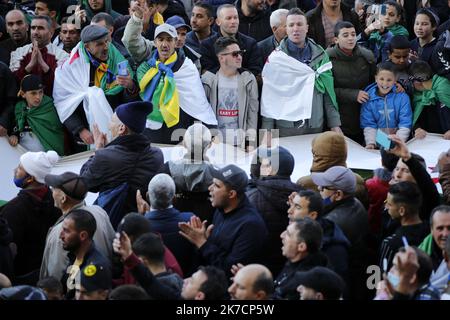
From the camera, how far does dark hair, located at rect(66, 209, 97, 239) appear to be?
10.5 metres

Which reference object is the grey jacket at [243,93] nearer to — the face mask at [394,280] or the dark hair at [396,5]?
the dark hair at [396,5]

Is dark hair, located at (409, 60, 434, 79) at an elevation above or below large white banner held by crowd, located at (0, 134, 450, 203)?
above

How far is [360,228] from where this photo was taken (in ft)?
36.5

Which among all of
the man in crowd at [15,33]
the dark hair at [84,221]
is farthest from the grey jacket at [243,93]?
the dark hair at [84,221]

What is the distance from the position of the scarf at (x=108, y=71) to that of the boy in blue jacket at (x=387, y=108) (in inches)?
97.2

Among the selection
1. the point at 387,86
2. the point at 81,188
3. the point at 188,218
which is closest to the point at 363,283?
the point at 188,218

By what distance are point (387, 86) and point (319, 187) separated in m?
3.11

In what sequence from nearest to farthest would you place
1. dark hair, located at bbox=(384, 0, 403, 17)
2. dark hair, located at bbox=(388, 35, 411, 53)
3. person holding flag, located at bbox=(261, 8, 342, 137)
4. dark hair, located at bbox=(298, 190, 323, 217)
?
dark hair, located at bbox=(298, 190, 323, 217) < person holding flag, located at bbox=(261, 8, 342, 137) < dark hair, located at bbox=(388, 35, 411, 53) < dark hair, located at bbox=(384, 0, 403, 17)

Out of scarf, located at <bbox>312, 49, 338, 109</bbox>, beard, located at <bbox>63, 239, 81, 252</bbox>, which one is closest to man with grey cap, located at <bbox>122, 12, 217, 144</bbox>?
scarf, located at <bbox>312, 49, 338, 109</bbox>

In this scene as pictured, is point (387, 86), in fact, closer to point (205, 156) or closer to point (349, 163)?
point (349, 163)

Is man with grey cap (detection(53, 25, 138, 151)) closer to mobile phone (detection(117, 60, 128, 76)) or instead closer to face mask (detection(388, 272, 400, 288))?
mobile phone (detection(117, 60, 128, 76))

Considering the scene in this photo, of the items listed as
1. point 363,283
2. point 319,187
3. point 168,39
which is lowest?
point 363,283

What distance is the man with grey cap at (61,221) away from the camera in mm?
10844

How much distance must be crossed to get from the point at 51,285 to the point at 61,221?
1.17m
